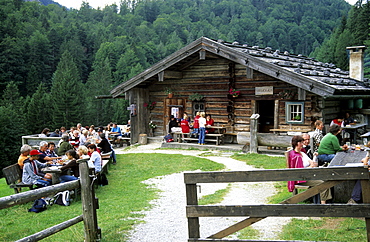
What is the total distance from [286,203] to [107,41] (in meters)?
102

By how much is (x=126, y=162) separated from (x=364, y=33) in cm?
4539

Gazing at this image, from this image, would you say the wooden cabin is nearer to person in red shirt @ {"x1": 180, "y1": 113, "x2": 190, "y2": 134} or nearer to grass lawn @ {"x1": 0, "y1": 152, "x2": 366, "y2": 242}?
person in red shirt @ {"x1": 180, "y1": 113, "x2": 190, "y2": 134}

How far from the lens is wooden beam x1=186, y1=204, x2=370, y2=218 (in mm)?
4137

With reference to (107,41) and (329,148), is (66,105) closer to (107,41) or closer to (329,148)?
(329,148)

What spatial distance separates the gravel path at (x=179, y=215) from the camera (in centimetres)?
638

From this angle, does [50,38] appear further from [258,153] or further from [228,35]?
[258,153]

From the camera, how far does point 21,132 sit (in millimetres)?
44469

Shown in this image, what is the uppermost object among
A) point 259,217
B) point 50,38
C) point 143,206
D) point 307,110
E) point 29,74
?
point 50,38

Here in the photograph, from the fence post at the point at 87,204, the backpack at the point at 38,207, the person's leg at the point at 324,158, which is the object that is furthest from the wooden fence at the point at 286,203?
the backpack at the point at 38,207

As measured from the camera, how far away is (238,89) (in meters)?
18.0

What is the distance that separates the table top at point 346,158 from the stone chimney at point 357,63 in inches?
552

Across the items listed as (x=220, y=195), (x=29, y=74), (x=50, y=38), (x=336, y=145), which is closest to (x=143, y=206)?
(x=220, y=195)

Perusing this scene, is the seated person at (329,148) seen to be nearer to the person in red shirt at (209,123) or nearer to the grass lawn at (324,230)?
the grass lawn at (324,230)

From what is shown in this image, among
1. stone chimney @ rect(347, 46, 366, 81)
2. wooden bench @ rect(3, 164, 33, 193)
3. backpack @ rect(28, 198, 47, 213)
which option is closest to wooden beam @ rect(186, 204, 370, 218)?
backpack @ rect(28, 198, 47, 213)
